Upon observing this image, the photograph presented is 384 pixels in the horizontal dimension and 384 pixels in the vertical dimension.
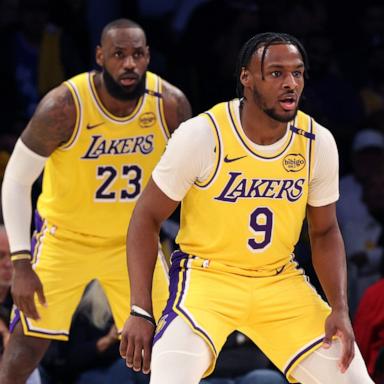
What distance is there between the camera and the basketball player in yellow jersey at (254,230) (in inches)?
175

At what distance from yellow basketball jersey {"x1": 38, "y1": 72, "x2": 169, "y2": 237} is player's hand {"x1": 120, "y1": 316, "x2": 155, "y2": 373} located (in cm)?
126

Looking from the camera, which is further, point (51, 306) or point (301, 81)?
point (51, 306)

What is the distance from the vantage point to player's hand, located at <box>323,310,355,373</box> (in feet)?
14.4

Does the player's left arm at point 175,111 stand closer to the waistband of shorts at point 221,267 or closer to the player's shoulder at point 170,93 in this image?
Result: the player's shoulder at point 170,93

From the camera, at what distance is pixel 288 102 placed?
4.50m

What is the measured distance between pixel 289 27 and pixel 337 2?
0.84 metres

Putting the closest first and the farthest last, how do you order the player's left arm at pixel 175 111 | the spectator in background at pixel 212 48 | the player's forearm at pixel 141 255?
the player's forearm at pixel 141 255 → the player's left arm at pixel 175 111 → the spectator in background at pixel 212 48

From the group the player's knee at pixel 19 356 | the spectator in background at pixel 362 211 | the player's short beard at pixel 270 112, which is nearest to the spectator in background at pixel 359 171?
the spectator in background at pixel 362 211

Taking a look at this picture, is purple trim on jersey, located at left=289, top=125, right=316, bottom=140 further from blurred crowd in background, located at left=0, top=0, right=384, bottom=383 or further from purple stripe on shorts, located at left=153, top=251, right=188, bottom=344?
blurred crowd in background, located at left=0, top=0, right=384, bottom=383

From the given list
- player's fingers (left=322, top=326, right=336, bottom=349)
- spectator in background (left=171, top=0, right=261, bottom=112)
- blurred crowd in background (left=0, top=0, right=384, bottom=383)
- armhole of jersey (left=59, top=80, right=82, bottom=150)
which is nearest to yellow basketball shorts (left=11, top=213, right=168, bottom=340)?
armhole of jersey (left=59, top=80, right=82, bottom=150)

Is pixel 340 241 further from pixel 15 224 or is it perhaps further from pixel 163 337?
pixel 15 224

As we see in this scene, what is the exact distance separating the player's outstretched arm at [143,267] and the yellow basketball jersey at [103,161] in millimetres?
1018

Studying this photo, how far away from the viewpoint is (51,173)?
569cm

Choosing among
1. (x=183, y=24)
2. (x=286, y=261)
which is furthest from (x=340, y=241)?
(x=183, y=24)
